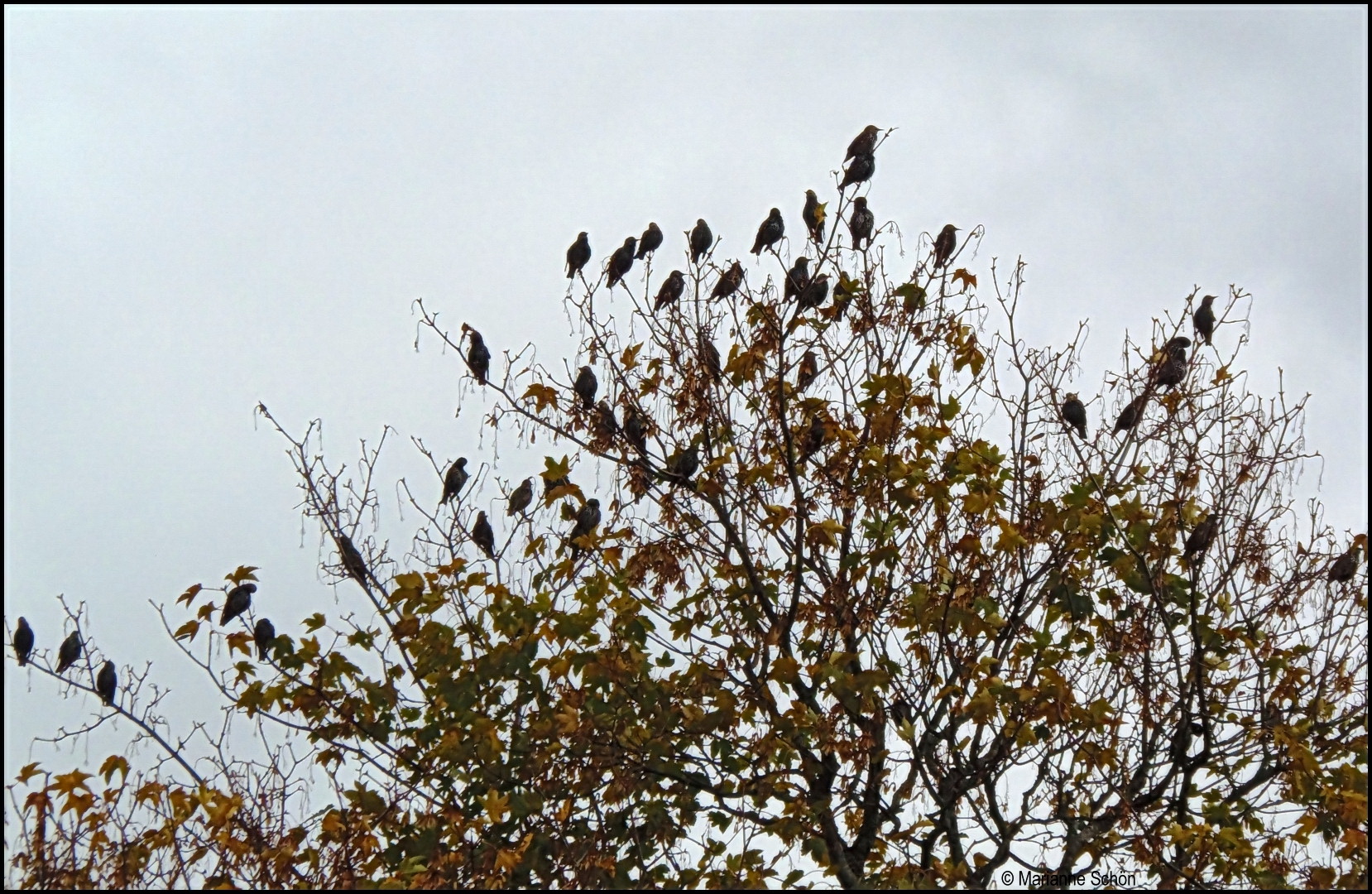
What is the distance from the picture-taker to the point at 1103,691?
25.0 feet

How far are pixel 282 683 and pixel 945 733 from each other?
11.5 ft

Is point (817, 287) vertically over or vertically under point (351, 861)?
over

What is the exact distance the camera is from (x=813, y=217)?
7.59 meters

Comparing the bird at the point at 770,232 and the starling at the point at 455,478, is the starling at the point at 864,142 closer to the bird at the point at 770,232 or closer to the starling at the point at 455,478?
the bird at the point at 770,232

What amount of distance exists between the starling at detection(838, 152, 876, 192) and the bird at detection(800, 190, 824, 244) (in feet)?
0.87

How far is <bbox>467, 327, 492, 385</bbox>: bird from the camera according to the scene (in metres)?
7.31

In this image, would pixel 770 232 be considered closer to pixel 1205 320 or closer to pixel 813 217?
pixel 813 217

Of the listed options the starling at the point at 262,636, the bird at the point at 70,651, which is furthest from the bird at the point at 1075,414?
the bird at the point at 70,651

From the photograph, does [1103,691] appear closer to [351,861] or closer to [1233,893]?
[1233,893]

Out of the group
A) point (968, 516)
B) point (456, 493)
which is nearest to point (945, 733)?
point (968, 516)

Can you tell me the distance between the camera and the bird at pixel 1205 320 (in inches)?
291

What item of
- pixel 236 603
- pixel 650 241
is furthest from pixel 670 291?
pixel 236 603

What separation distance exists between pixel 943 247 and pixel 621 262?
1.91m

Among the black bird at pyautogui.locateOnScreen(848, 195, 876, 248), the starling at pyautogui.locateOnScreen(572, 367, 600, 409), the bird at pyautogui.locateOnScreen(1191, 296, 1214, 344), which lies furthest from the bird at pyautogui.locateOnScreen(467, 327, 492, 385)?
the bird at pyautogui.locateOnScreen(1191, 296, 1214, 344)
